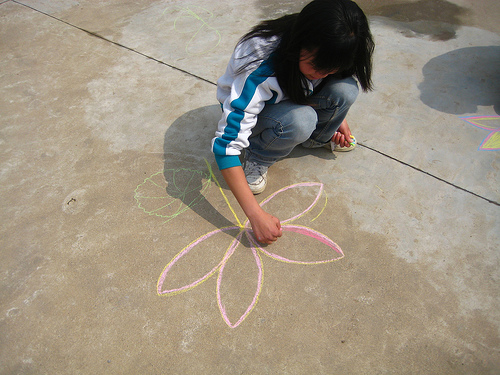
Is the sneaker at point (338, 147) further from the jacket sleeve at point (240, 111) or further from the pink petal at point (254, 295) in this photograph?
the pink petal at point (254, 295)

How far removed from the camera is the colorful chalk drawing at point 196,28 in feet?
8.81

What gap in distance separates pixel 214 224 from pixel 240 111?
0.58 m

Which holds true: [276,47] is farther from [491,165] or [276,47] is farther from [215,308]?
[491,165]

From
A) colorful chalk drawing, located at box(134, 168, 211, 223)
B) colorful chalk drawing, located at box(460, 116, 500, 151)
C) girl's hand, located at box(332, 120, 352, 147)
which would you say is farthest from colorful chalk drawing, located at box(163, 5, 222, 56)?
colorful chalk drawing, located at box(460, 116, 500, 151)

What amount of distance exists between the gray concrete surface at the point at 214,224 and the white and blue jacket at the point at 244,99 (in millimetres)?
426

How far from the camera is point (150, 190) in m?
1.74

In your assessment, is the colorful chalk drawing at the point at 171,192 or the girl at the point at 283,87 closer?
the girl at the point at 283,87

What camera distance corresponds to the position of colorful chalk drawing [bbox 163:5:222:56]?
2686 millimetres

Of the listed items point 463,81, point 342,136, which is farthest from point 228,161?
point 463,81

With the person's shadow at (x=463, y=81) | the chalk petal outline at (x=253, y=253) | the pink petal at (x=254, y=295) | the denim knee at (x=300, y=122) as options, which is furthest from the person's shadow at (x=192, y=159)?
the person's shadow at (x=463, y=81)

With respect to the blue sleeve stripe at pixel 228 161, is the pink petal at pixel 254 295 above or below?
below

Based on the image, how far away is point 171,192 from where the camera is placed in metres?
1.74

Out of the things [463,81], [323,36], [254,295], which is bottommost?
[254,295]

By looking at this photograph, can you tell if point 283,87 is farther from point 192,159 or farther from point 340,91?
point 192,159
